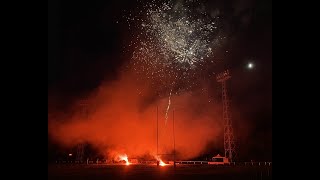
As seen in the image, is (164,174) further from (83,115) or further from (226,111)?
(83,115)

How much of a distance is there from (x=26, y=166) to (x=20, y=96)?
133cm

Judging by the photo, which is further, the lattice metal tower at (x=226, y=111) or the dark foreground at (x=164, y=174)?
the lattice metal tower at (x=226, y=111)

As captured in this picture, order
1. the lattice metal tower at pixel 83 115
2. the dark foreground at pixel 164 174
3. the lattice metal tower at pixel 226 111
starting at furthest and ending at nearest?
1. the lattice metal tower at pixel 226 111
2. the lattice metal tower at pixel 83 115
3. the dark foreground at pixel 164 174

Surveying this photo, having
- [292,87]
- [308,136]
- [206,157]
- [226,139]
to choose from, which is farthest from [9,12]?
[206,157]

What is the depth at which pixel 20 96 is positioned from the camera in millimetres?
7480

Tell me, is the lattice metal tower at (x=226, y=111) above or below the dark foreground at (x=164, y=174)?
above

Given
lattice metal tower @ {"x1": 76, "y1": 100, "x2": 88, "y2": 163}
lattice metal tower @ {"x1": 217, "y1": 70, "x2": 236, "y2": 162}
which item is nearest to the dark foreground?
lattice metal tower @ {"x1": 217, "y1": 70, "x2": 236, "y2": 162}

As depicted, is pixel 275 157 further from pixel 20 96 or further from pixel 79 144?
pixel 79 144

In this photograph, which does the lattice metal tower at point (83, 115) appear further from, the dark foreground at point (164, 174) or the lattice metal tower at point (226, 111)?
the lattice metal tower at point (226, 111)

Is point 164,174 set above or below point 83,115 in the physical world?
below

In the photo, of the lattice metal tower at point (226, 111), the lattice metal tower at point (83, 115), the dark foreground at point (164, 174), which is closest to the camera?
the dark foreground at point (164, 174)

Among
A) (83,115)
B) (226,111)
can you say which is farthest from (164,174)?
(83,115)

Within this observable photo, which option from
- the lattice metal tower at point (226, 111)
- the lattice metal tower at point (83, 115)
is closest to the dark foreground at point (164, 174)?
the lattice metal tower at point (226, 111)

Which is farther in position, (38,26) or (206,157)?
(206,157)
